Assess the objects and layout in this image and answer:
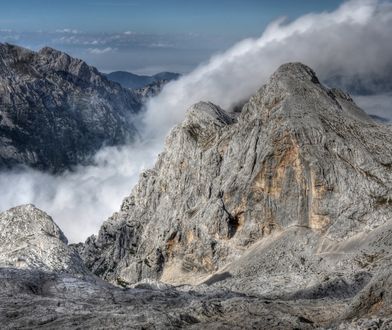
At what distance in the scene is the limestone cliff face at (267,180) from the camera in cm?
10344

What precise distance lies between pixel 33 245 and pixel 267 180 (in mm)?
67936

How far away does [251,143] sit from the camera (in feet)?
397

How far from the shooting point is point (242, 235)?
385ft

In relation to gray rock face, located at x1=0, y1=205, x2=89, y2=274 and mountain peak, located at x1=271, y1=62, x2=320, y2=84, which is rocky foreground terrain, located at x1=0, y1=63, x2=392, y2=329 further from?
mountain peak, located at x1=271, y1=62, x2=320, y2=84

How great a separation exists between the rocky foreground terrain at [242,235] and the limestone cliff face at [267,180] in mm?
256

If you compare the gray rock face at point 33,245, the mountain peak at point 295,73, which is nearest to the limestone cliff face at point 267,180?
the mountain peak at point 295,73

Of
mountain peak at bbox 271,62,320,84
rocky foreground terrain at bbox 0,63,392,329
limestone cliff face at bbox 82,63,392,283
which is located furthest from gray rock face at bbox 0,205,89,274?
mountain peak at bbox 271,62,320,84

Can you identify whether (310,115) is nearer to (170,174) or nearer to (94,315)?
(170,174)

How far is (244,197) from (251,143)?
1071 centimetres

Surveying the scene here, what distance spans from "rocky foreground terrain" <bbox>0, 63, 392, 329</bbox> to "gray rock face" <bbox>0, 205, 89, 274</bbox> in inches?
5.7

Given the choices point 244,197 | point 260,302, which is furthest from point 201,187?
point 260,302

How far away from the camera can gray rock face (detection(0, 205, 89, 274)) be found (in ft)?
165

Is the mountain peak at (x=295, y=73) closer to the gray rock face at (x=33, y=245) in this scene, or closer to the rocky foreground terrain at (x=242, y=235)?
the rocky foreground terrain at (x=242, y=235)

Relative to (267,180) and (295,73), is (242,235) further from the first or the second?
(295,73)
